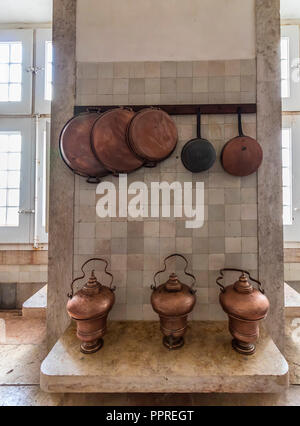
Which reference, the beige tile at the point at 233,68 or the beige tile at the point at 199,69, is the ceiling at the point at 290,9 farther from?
the beige tile at the point at 199,69

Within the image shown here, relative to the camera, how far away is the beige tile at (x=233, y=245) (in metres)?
1.23

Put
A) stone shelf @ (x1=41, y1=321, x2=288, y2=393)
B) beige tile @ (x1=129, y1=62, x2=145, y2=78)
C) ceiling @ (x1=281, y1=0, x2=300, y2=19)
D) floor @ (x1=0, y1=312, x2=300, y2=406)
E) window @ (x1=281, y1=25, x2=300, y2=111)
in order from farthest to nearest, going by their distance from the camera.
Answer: window @ (x1=281, y1=25, x2=300, y2=111) < ceiling @ (x1=281, y1=0, x2=300, y2=19) < beige tile @ (x1=129, y1=62, x2=145, y2=78) < floor @ (x1=0, y1=312, x2=300, y2=406) < stone shelf @ (x1=41, y1=321, x2=288, y2=393)

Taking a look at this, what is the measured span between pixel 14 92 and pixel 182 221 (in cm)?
222

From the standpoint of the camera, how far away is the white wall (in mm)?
1249

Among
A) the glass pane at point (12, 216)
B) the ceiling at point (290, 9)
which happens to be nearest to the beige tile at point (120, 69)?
the glass pane at point (12, 216)

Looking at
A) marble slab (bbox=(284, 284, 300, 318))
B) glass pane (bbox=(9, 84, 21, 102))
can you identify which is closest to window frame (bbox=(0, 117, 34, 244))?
glass pane (bbox=(9, 84, 21, 102))

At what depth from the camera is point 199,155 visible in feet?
3.84

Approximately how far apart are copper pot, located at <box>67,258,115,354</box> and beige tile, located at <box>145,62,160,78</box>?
127cm

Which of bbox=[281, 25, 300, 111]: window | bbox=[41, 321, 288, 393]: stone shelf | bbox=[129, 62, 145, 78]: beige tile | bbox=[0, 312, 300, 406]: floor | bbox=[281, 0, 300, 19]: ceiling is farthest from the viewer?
bbox=[281, 25, 300, 111]: window

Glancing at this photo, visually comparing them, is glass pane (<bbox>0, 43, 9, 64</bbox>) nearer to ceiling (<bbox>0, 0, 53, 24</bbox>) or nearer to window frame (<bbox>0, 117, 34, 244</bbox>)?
ceiling (<bbox>0, 0, 53, 24</bbox>)

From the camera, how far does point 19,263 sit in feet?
6.62

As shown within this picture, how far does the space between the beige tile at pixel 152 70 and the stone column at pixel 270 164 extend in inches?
24.7

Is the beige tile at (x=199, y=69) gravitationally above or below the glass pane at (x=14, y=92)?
below
